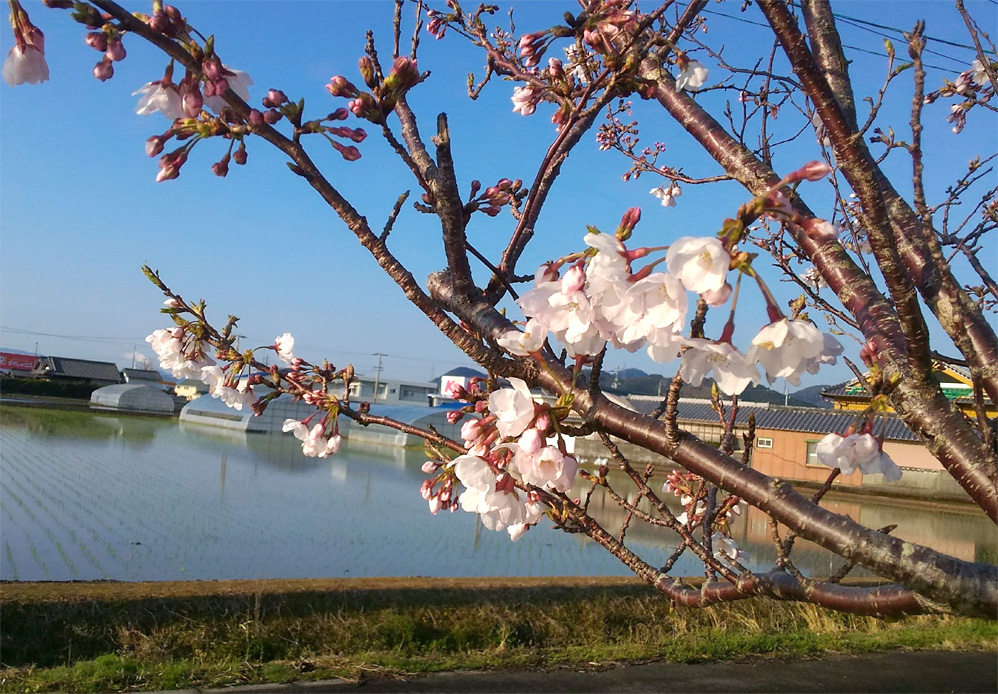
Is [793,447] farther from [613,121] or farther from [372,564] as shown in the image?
[613,121]

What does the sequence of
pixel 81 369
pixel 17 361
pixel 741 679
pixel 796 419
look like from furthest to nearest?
pixel 17 361, pixel 81 369, pixel 796 419, pixel 741 679

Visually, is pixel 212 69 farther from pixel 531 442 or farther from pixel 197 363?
pixel 197 363

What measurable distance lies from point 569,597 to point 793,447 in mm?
11040

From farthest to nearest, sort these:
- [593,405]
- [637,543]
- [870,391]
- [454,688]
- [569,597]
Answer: [637,543]
[569,597]
[454,688]
[870,391]
[593,405]

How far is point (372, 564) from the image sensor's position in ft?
25.3

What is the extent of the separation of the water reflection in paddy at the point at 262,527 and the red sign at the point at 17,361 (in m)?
35.8

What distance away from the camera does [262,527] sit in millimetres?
9500

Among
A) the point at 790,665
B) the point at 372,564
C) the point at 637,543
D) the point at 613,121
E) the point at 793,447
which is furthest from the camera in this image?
the point at 793,447

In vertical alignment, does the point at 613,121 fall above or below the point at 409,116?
above

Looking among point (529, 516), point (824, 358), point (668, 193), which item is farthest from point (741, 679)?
point (824, 358)

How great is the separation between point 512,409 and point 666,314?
231 millimetres

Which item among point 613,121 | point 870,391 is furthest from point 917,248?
point 613,121

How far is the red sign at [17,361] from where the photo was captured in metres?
45.8

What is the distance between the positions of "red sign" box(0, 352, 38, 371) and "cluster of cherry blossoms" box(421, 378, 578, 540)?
54.1m
